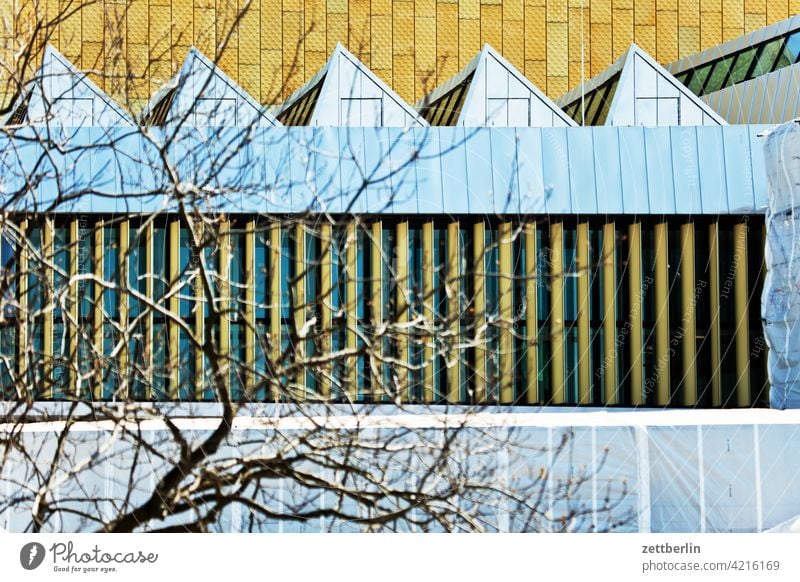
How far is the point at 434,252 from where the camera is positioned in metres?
13.3

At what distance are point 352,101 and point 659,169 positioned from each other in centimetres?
500

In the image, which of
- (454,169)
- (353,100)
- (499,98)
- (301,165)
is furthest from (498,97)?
(301,165)

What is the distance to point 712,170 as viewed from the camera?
1347cm

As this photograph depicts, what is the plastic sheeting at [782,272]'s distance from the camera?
40.9 ft

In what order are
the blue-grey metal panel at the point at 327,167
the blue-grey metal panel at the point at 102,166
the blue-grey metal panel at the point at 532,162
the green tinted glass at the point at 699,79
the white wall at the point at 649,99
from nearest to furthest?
the blue-grey metal panel at the point at 102,166
the blue-grey metal panel at the point at 327,167
the blue-grey metal panel at the point at 532,162
the white wall at the point at 649,99
the green tinted glass at the point at 699,79

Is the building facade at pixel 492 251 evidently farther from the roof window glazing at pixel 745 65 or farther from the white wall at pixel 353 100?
the roof window glazing at pixel 745 65

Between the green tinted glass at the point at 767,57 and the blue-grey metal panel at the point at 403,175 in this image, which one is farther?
the green tinted glass at the point at 767,57

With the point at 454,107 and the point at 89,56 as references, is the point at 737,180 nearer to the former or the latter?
the point at 454,107

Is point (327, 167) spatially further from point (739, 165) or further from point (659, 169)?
point (739, 165)

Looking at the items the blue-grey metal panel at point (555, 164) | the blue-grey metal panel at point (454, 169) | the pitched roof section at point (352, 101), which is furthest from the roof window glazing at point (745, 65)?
the blue-grey metal panel at point (454, 169)

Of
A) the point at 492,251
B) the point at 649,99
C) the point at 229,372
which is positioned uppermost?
the point at 649,99

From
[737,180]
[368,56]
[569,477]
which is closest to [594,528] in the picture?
[569,477]

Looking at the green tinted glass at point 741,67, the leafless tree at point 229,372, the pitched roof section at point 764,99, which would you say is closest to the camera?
the leafless tree at point 229,372

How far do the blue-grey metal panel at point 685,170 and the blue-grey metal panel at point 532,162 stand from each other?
1538 millimetres
